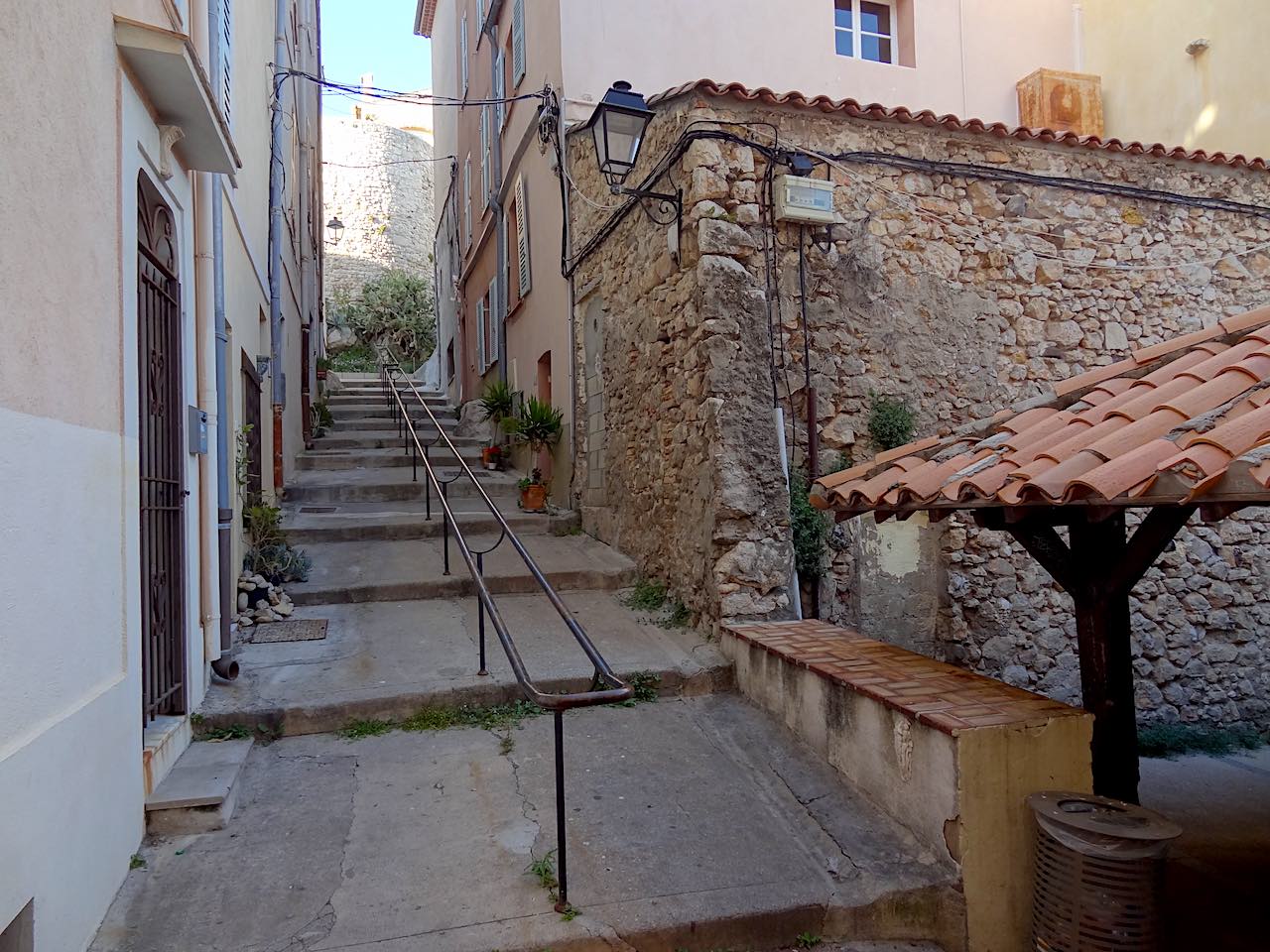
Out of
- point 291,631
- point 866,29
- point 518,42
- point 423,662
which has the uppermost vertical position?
point 518,42

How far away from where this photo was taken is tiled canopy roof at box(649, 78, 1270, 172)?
5.50 metres

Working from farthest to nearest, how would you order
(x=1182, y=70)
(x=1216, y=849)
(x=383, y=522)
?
(x=1182, y=70)
(x=383, y=522)
(x=1216, y=849)

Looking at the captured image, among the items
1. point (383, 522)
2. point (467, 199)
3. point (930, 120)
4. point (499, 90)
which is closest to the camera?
point (930, 120)

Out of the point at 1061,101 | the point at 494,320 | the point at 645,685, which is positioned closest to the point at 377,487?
the point at 494,320

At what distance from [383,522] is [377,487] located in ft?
5.11

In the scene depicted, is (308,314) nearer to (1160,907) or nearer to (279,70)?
(279,70)

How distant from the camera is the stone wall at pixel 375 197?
1300 inches

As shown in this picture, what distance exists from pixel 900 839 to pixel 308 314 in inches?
551

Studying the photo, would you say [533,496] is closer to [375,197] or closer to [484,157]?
[484,157]

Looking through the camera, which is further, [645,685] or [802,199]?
[802,199]

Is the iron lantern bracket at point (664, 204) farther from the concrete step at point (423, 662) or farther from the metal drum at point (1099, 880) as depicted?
the metal drum at point (1099, 880)

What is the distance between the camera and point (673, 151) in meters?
5.53

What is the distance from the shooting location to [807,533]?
5.42 metres

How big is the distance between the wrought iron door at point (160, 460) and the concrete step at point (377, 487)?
16.7 ft
